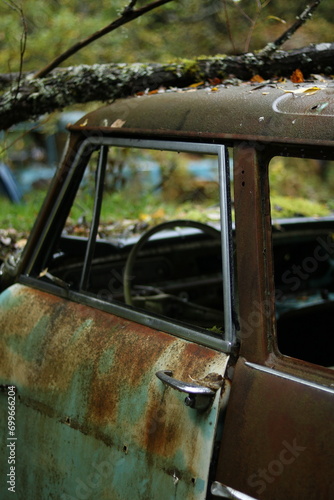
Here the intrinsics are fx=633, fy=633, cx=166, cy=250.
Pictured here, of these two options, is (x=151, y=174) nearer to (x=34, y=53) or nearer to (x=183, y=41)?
(x=183, y=41)

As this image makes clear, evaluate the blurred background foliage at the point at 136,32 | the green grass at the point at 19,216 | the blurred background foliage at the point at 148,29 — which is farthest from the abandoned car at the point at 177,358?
the blurred background foliage at the point at 148,29

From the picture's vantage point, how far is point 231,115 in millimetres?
1859

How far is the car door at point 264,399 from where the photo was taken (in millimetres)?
1499

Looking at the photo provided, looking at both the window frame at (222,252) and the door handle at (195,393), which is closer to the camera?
the door handle at (195,393)

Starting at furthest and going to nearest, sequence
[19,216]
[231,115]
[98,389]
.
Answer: [19,216] < [98,389] < [231,115]

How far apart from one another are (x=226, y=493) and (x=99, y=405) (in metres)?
0.52

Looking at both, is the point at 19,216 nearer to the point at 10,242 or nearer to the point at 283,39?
the point at 10,242

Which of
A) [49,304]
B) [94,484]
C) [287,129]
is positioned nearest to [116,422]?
[94,484]

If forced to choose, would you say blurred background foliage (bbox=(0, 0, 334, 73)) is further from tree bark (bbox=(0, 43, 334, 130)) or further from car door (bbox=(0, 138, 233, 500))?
car door (bbox=(0, 138, 233, 500))

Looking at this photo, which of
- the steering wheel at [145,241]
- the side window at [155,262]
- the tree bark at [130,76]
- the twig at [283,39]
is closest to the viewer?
the side window at [155,262]

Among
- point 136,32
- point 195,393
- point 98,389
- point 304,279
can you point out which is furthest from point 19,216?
point 195,393

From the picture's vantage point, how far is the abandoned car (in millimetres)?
1590

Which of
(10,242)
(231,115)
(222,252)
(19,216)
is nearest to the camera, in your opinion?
(222,252)

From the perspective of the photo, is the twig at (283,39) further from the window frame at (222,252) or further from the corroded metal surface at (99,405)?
the corroded metal surface at (99,405)
